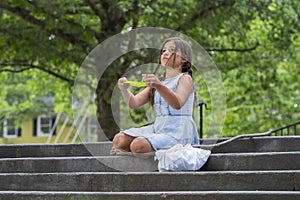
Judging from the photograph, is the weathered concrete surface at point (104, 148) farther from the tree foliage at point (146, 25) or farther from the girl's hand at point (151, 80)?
the tree foliage at point (146, 25)

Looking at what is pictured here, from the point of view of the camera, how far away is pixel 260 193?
14.6ft

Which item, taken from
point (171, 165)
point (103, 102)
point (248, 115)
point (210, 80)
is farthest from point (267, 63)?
point (171, 165)

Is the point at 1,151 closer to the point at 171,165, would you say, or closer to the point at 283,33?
the point at 171,165

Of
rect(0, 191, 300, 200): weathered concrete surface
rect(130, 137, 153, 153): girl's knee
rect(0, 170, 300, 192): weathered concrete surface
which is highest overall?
rect(130, 137, 153, 153): girl's knee

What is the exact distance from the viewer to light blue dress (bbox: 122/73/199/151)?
209 inches

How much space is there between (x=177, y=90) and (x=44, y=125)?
2812 cm

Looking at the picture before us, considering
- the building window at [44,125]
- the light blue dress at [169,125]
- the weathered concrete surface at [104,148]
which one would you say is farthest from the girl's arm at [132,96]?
the building window at [44,125]

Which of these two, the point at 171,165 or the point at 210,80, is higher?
the point at 210,80

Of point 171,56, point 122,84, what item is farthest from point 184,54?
point 122,84

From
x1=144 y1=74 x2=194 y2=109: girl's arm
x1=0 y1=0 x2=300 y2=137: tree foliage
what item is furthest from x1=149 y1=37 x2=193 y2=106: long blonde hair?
x1=0 y1=0 x2=300 y2=137: tree foliage

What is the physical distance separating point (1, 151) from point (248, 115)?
12.2 meters

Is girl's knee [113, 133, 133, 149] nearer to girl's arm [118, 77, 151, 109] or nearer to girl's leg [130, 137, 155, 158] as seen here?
girl's leg [130, 137, 155, 158]

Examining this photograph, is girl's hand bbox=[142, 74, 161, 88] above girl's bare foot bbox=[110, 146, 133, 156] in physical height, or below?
above

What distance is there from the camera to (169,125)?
210 inches
